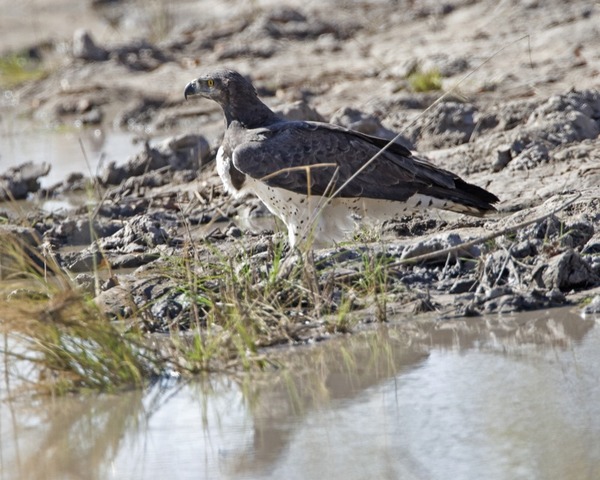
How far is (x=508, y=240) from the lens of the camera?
639 centimetres

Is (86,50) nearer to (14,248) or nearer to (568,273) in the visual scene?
(14,248)

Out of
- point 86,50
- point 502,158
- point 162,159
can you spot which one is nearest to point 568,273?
point 502,158

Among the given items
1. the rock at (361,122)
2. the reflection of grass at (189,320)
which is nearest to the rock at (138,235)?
the reflection of grass at (189,320)

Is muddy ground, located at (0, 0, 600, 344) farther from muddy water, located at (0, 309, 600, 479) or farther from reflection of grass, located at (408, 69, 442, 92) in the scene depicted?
muddy water, located at (0, 309, 600, 479)

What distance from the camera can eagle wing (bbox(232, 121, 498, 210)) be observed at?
6.96 m

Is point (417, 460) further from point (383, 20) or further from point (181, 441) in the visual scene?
point (383, 20)

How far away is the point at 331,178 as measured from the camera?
712cm

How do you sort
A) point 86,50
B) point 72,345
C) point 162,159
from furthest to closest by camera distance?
1. point 86,50
2. point 162,159
3. point 72,345

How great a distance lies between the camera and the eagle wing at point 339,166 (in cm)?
696

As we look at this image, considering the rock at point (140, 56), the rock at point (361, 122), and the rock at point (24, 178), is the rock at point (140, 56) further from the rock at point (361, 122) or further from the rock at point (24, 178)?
the rock at point (361, 122)

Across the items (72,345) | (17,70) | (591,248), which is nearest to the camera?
(72,345)

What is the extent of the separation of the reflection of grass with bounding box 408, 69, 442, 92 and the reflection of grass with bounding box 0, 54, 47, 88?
707cm

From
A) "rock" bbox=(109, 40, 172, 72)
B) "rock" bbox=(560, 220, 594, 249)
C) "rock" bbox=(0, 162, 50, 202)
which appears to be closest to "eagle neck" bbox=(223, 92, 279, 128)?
"rock" bbox=(560, 220, 594, 249)

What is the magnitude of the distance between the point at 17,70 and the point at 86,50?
1.79 metres
